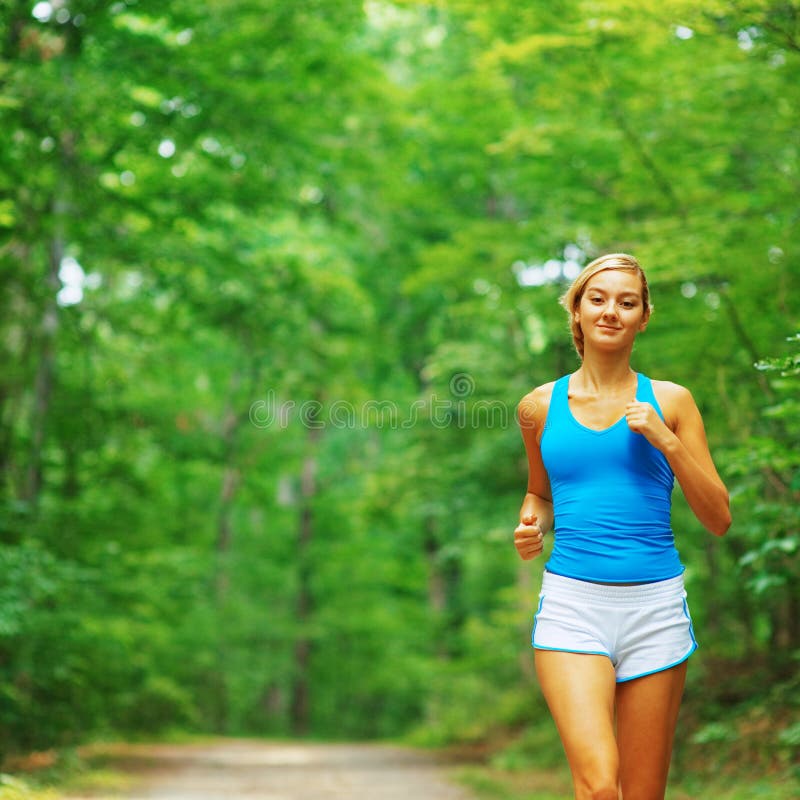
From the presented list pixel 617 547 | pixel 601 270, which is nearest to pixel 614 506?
pixel 617 547

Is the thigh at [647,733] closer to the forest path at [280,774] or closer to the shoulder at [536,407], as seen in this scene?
the shoulder at [536,407]

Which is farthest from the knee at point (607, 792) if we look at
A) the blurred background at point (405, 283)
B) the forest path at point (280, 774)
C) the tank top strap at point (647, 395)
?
the forest path at point (280, 774)

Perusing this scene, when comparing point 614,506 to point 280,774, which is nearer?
point 614,506

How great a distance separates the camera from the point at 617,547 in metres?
2.91

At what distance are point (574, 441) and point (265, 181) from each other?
10608 mm

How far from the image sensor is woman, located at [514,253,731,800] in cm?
283

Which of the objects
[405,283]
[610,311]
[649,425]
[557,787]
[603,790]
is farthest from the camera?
[405,283]

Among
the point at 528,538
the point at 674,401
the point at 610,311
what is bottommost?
the point at 528,538

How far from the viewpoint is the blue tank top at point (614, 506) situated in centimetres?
292

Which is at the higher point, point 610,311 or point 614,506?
point 610,311

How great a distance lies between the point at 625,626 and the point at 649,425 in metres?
0.52

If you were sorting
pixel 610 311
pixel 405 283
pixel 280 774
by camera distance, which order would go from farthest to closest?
pixel 405 283 < pixel 280 774 < pixel 610 311

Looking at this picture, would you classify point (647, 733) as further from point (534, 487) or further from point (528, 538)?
point (534, 487)

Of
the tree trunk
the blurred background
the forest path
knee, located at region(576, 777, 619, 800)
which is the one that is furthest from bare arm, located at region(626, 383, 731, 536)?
the tree trunk
